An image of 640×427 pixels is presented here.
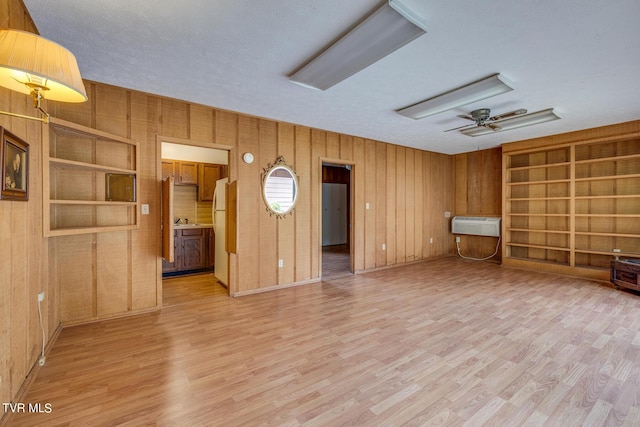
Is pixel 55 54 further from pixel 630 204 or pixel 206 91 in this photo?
pixel 630 204

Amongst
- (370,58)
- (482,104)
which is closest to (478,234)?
(482,104)

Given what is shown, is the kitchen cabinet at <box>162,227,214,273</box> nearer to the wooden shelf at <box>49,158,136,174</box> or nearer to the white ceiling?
the wooden shelf at <box>49,158,136,174</box>

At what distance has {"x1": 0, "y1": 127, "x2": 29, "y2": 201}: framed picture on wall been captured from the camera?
5.22 ft

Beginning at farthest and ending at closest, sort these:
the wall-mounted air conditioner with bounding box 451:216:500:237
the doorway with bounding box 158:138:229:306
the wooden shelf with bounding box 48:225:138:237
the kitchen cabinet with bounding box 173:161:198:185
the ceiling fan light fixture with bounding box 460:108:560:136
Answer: the wall-mounted air conditioner with bounding box 451:216:500:237
the kitchen cabinet with bounding box 173:161:198:185
the doorway with bounding box 158:138:229:306
the ceiling fan light fixture with bounding box 460:108:560:136
the wooden shelf with bounding box 48:225:138:237

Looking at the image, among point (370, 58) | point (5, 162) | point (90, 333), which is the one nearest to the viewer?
point (5, 162)

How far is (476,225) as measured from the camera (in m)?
6.76

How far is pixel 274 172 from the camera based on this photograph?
176 inches

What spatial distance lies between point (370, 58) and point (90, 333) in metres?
3.84

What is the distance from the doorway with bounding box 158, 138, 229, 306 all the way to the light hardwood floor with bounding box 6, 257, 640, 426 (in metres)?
1.09

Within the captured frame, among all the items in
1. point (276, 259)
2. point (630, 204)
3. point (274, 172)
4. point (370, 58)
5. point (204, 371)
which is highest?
point (370, 58)

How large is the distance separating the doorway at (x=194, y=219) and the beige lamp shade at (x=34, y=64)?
336 centimetres

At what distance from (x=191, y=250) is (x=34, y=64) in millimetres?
4626

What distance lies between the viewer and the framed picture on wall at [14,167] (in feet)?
5.22

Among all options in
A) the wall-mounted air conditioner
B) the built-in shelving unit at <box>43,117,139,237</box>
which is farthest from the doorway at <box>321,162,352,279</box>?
the built-in shelving unit at <box>43,117,139,237</box>
